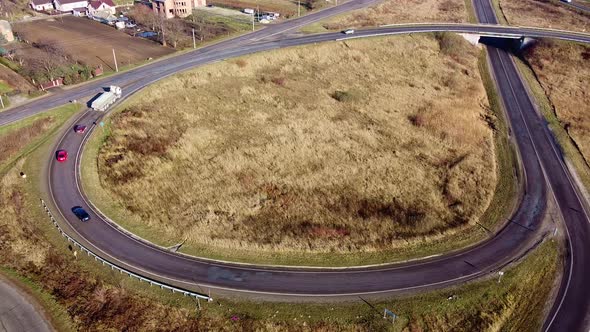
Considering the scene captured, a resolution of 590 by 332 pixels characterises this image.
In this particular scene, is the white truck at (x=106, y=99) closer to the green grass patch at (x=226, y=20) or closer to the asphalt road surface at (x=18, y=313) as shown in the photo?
the asphalt road surface at (x=18, y=313)

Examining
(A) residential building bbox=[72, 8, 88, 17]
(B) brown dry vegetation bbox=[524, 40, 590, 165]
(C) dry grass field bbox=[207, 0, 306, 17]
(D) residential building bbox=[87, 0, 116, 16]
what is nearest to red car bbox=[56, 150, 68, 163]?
(B) brown dry vegetation bbox=[524, 40, 590, 165]

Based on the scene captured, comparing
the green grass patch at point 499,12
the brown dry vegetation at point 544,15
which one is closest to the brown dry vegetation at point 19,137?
the green grass patch at point 499,12

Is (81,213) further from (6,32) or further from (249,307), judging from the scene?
(6,32)

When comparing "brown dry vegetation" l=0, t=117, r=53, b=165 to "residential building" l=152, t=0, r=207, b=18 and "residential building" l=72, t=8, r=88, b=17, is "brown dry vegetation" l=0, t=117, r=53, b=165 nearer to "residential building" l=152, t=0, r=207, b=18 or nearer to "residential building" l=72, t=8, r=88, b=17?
"residential building" l=152, t=0, r=207, b=18

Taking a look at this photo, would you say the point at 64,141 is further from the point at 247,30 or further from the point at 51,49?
the point at 247,30

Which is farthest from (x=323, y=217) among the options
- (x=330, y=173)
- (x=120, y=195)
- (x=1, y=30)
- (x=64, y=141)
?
(x=1, y=30)

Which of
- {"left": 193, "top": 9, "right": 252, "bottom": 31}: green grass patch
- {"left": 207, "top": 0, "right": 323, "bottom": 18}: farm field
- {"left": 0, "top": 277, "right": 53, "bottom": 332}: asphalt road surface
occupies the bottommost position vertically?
{"left": 0, "top": 277, "right": 53, "bottom": 332}: asphalt road surface

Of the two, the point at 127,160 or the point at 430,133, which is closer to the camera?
the point at 127,160
